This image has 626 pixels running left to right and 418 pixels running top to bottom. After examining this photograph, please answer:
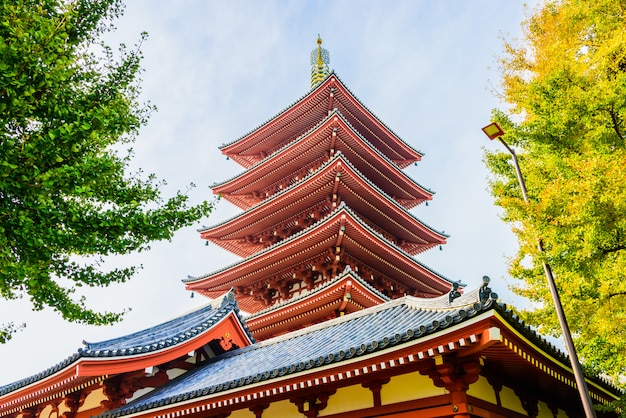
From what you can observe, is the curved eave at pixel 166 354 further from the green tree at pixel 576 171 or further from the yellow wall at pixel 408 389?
the green tree at pixel 576 171

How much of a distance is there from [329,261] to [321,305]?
2.24 meters

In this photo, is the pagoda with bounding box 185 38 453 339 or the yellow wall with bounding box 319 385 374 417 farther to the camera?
the pagoda with bounding box 185 38 453 339

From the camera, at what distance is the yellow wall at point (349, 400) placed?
668cm

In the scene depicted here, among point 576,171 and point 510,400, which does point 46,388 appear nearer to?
point 510,400

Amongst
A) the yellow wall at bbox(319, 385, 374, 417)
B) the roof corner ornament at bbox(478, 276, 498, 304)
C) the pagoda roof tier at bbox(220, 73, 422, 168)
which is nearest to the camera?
the roof corner ornament at bbox(478, 276, 498, 304)

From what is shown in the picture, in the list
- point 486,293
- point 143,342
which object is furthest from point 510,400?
point 143,342

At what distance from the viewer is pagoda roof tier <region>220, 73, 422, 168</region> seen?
1978 centimetres

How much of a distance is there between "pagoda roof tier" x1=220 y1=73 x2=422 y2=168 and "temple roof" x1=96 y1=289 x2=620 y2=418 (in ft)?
40.0

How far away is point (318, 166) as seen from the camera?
62.1 ft

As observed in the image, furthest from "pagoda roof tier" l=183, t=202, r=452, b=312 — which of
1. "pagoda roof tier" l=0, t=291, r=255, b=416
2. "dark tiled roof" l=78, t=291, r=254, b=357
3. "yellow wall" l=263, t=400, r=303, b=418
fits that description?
"yellow wall" l=263, t=400, r=303, b=418

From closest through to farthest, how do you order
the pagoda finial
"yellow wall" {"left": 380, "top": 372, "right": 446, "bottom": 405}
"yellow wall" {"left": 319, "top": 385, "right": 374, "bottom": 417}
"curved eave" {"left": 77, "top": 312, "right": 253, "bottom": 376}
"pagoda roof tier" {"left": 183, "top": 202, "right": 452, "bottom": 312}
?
"yellow wall" {"left": 380, "top": 372, "right": 446, "bottom": 405} < "yellow wall" {"left": 319, "top": 385, "right": 374, "bottom": 417} < "curved eave" {"left": 77, "top": 312, "right": 253, "bottom": 376} < "pagoda roof tier" {"left": 183, "top": 202, "right": 452, "bottom": 312} < the pagoda finial

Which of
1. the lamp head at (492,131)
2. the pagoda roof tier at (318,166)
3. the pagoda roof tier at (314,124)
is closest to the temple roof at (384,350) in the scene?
the lamp head at (492,131)

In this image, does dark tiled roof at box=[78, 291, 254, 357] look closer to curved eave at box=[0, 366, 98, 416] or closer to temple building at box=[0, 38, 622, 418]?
temple building at box=[0, 38, 622, 418]

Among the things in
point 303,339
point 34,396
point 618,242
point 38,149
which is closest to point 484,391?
point 618,242
